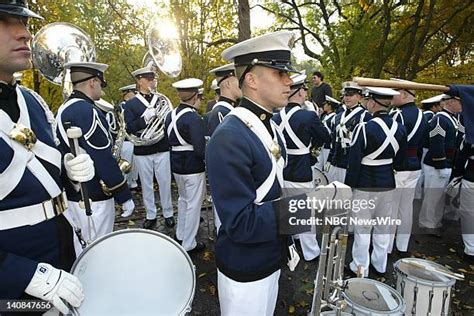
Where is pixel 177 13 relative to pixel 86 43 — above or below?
above

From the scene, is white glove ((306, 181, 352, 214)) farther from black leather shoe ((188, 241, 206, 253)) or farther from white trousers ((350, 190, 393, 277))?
black leather shoe ((188, 241, 206, 253))

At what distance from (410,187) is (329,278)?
3.79 meters

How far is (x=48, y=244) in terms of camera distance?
6.28 ft

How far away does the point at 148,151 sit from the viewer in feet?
21.3

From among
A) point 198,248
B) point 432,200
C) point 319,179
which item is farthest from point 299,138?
point 432,200

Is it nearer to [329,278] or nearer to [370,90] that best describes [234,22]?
[370,90]

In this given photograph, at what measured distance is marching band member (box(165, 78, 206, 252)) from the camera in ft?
17.5

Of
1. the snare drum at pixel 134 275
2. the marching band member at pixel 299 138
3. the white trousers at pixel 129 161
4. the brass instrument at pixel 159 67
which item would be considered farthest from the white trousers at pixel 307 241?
the white trousers at pixel 129 161

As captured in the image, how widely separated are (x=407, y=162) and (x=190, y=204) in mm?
3478

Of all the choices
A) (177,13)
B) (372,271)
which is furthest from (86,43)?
(177,13)

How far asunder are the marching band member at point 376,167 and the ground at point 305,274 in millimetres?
460

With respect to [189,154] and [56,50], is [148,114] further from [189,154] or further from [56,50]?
[56,50]

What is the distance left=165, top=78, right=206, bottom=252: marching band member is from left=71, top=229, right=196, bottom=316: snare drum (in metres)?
3.37

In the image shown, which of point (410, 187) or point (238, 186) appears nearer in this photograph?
point (238, 186)
